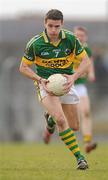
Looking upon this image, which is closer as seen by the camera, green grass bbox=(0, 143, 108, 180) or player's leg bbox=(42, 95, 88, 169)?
green grass bbox=(0, 143, 108, 180)

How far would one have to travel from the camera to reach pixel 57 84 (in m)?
12.1

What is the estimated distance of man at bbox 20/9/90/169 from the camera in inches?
476

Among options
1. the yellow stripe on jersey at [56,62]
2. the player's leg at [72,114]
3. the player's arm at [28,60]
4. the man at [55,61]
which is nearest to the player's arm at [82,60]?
the man at [55,61]

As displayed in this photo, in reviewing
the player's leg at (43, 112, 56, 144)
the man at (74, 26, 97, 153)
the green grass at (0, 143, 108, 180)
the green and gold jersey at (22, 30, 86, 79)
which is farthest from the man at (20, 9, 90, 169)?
the man at (74, 26, 97, 153)

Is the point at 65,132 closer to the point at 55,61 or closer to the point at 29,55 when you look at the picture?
the point at 55,61

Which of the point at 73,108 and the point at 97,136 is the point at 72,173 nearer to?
the point at 73,108

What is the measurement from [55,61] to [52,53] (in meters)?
0.13

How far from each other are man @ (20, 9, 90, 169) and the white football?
6 centimetres

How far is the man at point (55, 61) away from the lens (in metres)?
12.1

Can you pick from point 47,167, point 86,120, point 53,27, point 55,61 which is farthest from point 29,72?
point 86,120

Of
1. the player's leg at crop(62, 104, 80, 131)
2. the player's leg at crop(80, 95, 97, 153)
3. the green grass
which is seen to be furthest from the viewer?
the player's leg at crop(80, 95, 97, 153)

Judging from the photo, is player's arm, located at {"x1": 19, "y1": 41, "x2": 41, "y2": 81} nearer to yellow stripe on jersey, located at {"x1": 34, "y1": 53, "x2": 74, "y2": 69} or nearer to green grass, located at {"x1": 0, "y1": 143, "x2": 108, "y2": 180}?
yellow stripe on jersey, located at {"x1": 34, "y1": 53, "x2": 74, "y2": 69}

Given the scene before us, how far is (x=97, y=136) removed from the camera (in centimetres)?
2983

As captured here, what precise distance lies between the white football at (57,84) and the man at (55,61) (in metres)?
0.06
